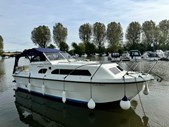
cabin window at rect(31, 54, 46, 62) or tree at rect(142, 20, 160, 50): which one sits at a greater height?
tree at rect(142, 20, 160, 50)

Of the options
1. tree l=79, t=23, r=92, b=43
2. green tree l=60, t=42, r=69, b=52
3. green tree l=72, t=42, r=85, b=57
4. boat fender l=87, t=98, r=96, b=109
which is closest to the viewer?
boat fender l=87, t=98, r=96, b=109

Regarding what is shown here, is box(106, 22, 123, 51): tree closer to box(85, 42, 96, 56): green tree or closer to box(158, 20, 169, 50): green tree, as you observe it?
box(85, 42, 96, 56): green tree

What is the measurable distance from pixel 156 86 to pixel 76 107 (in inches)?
285

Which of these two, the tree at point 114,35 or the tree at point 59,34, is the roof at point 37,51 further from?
the tree at point 59,34

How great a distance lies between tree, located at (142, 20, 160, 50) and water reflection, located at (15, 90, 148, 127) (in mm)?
53275

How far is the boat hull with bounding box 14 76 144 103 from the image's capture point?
9.58 metres

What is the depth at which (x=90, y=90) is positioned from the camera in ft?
32.8

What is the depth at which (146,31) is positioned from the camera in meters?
64.8

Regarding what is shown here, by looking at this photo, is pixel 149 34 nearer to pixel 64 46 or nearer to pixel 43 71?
pixel 64 46

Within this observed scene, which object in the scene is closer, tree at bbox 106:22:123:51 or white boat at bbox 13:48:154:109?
white boat at bbox 13:48:154:109

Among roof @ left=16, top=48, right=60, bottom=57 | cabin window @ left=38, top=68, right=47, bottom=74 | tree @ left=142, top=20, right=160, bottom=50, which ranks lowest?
cabin window @ left=38, top=68, right=47, bottom=74

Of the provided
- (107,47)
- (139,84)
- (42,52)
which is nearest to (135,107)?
(139,84)

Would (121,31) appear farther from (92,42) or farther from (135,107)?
(135,107)

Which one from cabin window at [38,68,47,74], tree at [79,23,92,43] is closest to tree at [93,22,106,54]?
tree at [79,23,92,43]
